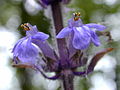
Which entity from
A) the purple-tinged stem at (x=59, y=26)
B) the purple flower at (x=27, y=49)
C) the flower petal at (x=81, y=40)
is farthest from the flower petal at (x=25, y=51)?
the flower petal at (x=81, y=40)

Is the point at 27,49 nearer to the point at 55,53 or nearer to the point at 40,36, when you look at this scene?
the point at 40,36

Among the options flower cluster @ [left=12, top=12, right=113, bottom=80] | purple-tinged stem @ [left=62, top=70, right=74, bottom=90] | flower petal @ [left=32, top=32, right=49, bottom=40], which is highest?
flower petal @ [left=32, top=32, right=49, bottom=40]

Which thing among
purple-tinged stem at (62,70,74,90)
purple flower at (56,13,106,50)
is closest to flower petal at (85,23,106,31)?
purple flower at (56,13,106,50)

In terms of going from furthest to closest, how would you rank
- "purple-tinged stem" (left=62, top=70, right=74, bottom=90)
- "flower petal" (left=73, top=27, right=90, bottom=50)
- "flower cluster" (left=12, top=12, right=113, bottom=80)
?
"purple-tinged stem" (left=62, top=70, right=74, bottom=90) < "flower cluster" (left=12, top=12, right=113, bottom=80) < "flower petal" (left=73, top=27, right=90, bottom=50)

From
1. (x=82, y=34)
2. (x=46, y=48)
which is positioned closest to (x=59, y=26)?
(x=46, y=48)

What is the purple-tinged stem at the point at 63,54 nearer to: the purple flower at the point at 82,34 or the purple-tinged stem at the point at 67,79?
the purple-tinged stem at the point at 67,79

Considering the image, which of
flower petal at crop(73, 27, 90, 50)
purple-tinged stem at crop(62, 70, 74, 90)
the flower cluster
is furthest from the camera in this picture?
purple-tinged stem at crop(62, 70, 74, 90)

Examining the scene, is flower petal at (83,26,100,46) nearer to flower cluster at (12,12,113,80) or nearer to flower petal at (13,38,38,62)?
flower cluster at (12,12,113,80)

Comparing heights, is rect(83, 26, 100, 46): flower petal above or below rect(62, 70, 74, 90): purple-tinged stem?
above
